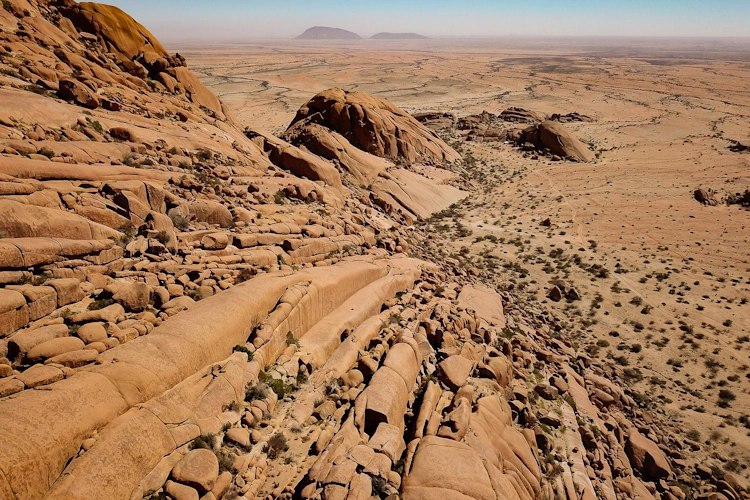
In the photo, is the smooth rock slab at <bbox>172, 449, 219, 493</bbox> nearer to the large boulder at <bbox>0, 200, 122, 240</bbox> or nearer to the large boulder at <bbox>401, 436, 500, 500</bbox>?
the large boulder at <bbox>401, 436, 500, 500</bbox>

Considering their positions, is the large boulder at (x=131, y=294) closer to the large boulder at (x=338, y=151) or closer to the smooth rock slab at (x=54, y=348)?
the smooth rock slab at (x=54, y=348)

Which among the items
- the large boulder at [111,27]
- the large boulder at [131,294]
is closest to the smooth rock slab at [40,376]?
the large boulder at [131,294]

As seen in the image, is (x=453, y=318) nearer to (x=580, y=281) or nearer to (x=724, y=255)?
(x=580, y=281)

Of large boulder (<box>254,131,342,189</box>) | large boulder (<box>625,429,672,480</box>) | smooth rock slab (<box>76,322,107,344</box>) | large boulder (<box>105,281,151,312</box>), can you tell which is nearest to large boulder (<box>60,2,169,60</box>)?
large boulder (<box>254,131,342,189</box>)

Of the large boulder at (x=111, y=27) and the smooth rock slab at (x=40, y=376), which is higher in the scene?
the large boulder at (x=111, y=27)

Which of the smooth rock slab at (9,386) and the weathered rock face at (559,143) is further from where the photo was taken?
the weathered rock face at (559,143)

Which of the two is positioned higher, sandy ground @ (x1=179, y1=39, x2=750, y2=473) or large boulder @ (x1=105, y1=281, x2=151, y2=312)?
large boulder @ (x1=105, y1=281, x2=151, y2=312)

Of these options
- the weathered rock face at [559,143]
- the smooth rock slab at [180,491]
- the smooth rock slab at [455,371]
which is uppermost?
the weathered rock face at [559,143]
